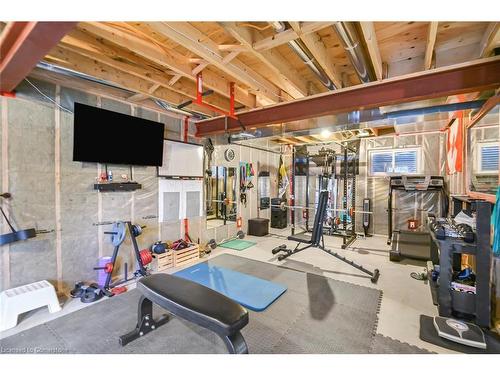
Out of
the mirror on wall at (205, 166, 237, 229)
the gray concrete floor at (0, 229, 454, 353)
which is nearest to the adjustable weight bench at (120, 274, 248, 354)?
the gray concrete floor at (0, 229, 454, 353)

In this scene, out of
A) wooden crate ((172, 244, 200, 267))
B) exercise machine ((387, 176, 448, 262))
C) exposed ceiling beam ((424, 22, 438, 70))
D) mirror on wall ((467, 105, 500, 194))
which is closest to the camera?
exposed ceiling beam ((424, 22, 438, 70))

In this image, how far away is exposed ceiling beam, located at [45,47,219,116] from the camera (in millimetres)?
2366

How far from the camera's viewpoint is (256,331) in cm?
225

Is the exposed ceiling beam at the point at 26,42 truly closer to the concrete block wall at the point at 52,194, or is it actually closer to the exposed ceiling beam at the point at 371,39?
the concrete block wall at the point at 52,194

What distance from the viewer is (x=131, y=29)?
6.50ft

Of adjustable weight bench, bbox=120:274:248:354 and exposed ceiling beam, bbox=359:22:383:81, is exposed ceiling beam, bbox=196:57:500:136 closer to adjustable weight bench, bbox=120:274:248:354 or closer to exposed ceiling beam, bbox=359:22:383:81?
exposed ceiling beam, bbox=359:22:383:81

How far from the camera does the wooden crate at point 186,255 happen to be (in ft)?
13.1

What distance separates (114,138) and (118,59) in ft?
3.69

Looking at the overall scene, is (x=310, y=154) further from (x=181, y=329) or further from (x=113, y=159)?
(x=181, y=329)

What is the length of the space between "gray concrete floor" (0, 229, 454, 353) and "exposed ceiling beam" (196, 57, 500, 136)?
2467mm

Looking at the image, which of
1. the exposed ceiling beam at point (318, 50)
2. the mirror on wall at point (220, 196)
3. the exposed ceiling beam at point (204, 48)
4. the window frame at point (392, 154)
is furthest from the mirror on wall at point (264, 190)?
the exposed ceiling beam at point (318, 50)

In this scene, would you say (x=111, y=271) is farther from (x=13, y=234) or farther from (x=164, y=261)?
(x=13, y=234)
